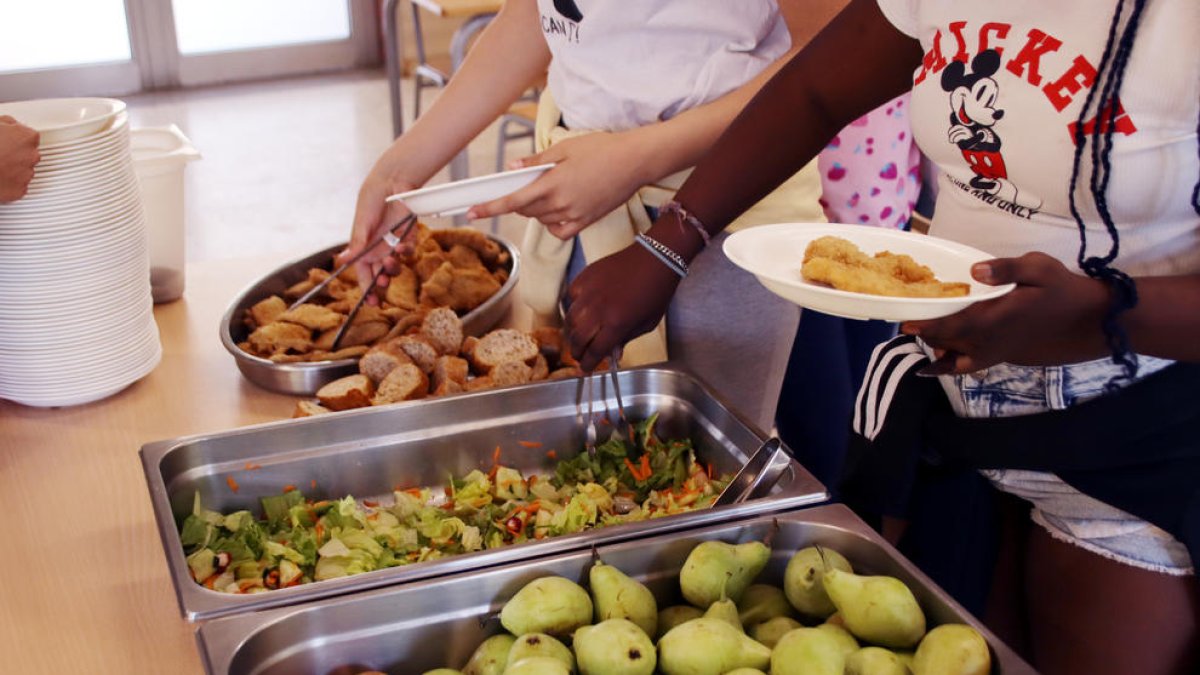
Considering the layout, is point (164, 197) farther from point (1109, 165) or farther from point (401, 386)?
point (1109, 165)

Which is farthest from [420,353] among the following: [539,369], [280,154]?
[280,154]

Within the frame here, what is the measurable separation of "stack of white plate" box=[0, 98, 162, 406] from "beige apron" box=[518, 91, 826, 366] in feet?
1.66

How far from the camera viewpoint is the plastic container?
1.66 meters

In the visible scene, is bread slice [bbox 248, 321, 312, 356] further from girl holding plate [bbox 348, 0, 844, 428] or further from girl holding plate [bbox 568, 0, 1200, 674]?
girl holding plate [bbox 568, 0, 1200, 674]

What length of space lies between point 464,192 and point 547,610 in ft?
1.72

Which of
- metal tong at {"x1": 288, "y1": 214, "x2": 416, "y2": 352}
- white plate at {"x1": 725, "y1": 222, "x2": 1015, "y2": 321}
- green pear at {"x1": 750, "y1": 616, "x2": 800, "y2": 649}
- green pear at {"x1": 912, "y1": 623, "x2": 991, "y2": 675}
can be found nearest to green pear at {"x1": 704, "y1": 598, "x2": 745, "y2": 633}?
green pear at {"x1": 750, "y1": 616, "x2": 800, "y2": 649}

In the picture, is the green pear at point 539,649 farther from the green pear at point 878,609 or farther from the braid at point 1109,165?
the braid at point 1109,165

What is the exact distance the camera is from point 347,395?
1380 mm

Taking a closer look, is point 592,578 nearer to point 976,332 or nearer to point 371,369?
point 976,332

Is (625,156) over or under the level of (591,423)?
over

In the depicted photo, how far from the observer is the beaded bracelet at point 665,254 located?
1.20 meters

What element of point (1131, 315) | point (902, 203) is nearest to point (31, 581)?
point (1131, 315)

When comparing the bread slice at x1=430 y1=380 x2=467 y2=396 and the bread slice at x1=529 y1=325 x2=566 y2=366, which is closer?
the bread slice at x1=430 y1=380 x2=467 y2=396

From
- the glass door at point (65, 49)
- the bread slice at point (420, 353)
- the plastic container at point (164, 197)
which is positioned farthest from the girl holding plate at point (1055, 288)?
the glass door at point (65, 49)
